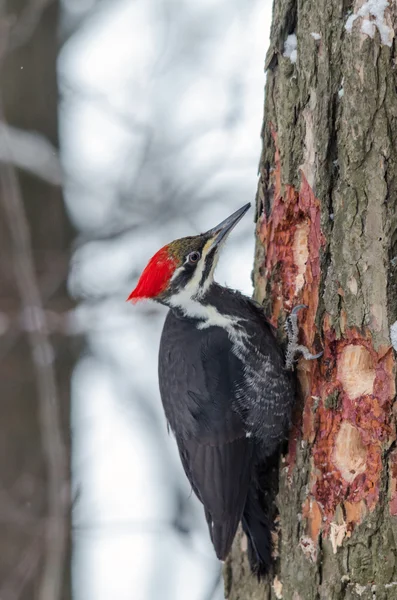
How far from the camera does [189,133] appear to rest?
5.26 metres

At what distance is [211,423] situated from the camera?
295cm

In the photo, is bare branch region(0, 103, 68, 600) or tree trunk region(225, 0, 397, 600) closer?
tree trunk region(225, 0, 397, 600)

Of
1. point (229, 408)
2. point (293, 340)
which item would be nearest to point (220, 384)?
point (229, 408)

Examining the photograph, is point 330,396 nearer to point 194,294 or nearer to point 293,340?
point 293,340

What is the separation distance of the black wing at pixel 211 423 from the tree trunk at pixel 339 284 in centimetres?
20

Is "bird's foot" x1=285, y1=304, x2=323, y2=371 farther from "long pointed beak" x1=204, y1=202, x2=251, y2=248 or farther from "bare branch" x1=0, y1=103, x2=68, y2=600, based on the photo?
"bare branch" x1=0, y1=103, x2=68, y2=600

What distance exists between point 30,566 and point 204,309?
2323mm

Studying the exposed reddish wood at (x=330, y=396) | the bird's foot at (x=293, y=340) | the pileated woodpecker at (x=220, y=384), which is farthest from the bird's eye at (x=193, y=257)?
the bird's foot at (x=293, y=340)

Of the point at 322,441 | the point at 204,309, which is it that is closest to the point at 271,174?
the point at 204,309

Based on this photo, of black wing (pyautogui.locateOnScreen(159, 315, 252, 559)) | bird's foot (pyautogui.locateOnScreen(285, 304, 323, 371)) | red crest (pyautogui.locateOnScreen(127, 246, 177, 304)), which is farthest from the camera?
red crest (pyautogui.locateOnScreen(127, 246, 177, 304))

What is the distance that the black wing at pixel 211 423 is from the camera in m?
2.84

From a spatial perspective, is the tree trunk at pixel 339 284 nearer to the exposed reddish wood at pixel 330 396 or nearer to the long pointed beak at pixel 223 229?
the exposed reddish wood at pixel 330 396

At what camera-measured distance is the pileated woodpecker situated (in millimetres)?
2830

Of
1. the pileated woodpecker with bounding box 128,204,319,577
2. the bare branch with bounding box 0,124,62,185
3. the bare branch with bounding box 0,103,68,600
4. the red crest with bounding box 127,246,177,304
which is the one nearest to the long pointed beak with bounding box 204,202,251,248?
the pileated woodpecker with bounding box 128,204,319,577
